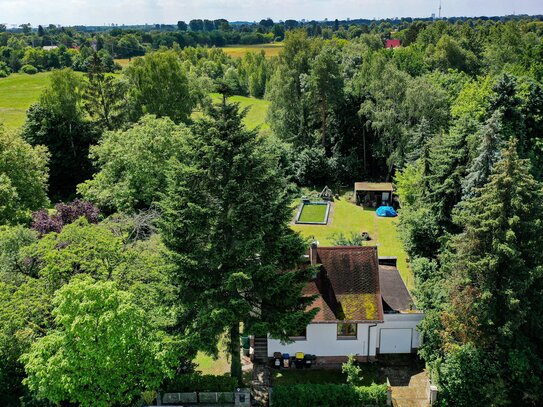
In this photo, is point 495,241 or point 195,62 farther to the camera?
point 195,62

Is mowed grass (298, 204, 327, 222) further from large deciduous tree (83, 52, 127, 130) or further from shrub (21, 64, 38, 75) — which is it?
shrub (21, 64, 38, 75)

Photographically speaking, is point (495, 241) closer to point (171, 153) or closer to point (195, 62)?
point (171, 153)

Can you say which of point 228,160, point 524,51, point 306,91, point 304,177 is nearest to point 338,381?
point 228,160

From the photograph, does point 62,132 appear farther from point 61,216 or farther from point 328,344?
point 328,344

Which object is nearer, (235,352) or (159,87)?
(235,352)

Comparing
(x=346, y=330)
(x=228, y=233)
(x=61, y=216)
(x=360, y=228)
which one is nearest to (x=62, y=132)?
(x=61, y=216)

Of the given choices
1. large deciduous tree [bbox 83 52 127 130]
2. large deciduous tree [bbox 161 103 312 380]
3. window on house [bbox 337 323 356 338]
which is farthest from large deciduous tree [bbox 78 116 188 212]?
large deciduous tree [bbox 83 52 127 130]
